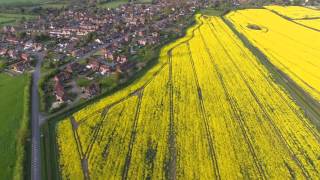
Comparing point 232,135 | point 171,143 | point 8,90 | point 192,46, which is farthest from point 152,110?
point 192,46

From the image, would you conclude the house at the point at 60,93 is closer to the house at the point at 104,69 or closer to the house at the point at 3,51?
the house at the point at 104,69

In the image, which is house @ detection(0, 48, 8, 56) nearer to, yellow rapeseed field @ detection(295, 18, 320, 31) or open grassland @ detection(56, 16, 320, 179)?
open grassland @ detection(56, 16, 320, 179)

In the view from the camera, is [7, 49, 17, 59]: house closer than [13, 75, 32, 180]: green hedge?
No

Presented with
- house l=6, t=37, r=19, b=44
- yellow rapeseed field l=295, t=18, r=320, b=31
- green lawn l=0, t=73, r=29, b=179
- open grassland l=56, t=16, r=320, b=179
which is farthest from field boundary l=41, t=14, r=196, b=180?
yellow rapeseed field l=295, t=18, r=320, b=31

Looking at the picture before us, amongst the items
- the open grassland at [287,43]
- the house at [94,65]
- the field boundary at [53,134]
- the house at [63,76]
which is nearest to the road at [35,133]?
the field boundary at [53,134]

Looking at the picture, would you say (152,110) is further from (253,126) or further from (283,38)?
(283,38)

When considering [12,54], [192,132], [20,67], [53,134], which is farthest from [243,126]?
[12,54]

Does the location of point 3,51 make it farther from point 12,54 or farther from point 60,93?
point 60,93
